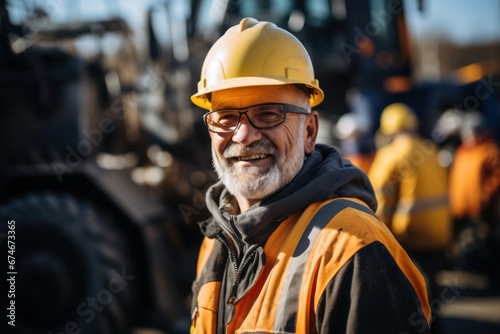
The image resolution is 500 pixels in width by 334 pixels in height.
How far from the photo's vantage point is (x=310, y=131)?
2.05 metres

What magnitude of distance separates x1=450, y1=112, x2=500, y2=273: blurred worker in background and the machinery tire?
426cm

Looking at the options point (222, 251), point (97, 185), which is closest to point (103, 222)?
point (97, 185)

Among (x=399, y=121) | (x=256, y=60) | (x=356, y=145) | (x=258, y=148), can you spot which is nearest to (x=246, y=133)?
(x=258, y=148)

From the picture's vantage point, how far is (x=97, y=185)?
4.43 metres

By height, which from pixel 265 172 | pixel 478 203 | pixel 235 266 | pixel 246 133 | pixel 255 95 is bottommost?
pixel 478 203

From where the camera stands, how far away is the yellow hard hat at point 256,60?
73.2 inches

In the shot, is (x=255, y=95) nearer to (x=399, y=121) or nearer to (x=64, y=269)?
(x=64, y=269)

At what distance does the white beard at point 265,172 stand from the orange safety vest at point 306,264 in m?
0.15

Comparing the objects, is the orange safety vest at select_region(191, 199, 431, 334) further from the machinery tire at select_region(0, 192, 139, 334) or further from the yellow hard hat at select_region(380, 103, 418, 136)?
the yellow hard hat at select_region(380, 103, 418, 136)

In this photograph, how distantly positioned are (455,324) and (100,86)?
13.3 feet

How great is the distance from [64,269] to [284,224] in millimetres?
2763

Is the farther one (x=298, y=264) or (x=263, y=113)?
(x=263, y=113)

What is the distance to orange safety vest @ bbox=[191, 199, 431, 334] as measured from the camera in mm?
1542

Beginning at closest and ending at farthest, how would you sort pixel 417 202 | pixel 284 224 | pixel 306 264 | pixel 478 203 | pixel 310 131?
1. pixel 306 264
2. pixel 284 224
3. pixel 310 131
4. pixel 417 202
5. pixel 478 203
